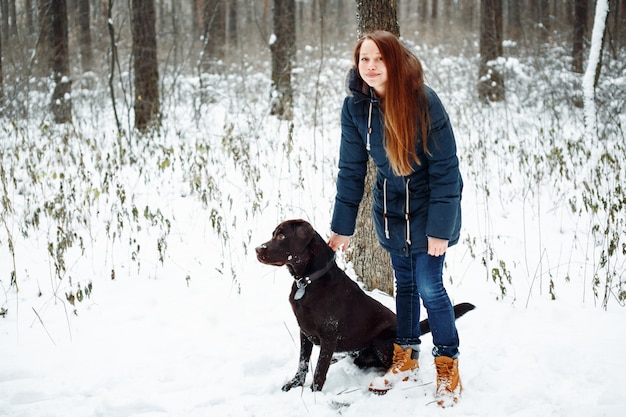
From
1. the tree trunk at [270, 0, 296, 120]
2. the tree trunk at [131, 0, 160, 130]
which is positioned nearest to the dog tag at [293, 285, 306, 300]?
the tree trunk at [131, 0, 160, 130]

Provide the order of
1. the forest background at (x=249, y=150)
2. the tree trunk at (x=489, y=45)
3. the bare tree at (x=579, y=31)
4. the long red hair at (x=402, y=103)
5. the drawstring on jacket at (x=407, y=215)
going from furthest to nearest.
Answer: the bare tree at (x=579, y=31) → the tree trunk at (x=489, y=45) → the forest background at (x=249, y=150) → the drawstring on jacket at (x=407, y=215) → the long red hair at (x=402, y=103)

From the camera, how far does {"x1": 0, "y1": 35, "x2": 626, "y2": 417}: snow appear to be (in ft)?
9.18

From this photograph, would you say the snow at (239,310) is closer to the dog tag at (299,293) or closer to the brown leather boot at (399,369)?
the brown leather boot at (399,369)

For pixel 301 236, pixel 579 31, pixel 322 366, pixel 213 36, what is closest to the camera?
pixel 301 236

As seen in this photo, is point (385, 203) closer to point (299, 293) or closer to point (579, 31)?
point (299, 293)

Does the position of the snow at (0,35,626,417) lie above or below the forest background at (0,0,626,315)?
below

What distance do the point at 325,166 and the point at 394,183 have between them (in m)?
4.41

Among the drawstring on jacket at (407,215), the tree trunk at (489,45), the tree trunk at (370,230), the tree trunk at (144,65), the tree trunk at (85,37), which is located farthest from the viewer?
the tree trunk at (85,37)

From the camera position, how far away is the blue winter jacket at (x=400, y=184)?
248 centimetres

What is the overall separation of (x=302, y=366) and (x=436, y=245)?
3.52 ft

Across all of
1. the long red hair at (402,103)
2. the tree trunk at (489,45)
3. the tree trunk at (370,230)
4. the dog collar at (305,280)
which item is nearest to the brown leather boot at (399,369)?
the dog collar at (305,280)

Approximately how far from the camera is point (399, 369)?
2936 mm

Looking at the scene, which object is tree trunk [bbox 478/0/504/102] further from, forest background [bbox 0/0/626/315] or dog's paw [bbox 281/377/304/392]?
dog's paw [bbox 281/377/304/392]

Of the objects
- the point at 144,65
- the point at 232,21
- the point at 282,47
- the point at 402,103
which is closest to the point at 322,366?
the point at 402,103
